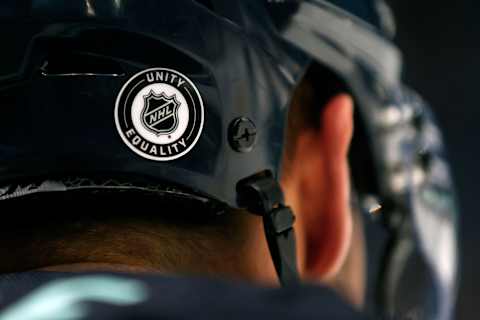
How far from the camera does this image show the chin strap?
802 millimetres

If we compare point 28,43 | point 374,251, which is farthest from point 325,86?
point 374,251

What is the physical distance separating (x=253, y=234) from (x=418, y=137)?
0.43 meters

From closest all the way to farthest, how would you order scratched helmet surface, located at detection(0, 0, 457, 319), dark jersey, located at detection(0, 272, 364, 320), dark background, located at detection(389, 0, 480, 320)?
dark jersey, located at detection(0, 272, 364, 320) < scratched helmet surface, located at detection(0, 0, 457, 319) < dark background, located at detection(389, 0, 480, 320)

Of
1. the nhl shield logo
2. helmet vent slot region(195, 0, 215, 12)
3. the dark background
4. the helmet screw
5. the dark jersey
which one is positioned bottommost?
the dark jersey

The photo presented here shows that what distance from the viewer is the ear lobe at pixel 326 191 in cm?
91

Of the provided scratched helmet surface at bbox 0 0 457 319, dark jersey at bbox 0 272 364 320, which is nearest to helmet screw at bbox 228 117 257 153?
scratched helmet surface at bbox 0 0 457 319

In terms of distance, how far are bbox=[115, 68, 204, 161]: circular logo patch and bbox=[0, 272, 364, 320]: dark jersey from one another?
0.26 meters

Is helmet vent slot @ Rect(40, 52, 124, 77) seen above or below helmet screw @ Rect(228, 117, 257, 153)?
above

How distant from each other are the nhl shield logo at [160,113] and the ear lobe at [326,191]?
200mm

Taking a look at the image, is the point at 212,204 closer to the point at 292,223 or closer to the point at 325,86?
the point at 292,223

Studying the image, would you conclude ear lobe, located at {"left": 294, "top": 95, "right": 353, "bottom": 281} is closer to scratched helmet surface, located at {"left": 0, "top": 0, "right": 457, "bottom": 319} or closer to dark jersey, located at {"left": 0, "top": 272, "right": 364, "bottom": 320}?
scratched helmet surface, located at {"left": 0, "top": 0, "right": 457, "bottom": 319}

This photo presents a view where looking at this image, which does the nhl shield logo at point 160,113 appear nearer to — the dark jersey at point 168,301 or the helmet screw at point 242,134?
the helmet screw at point 242,134

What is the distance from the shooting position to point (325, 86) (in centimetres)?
94

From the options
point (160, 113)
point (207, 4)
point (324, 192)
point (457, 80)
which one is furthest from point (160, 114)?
point (457, 80)
